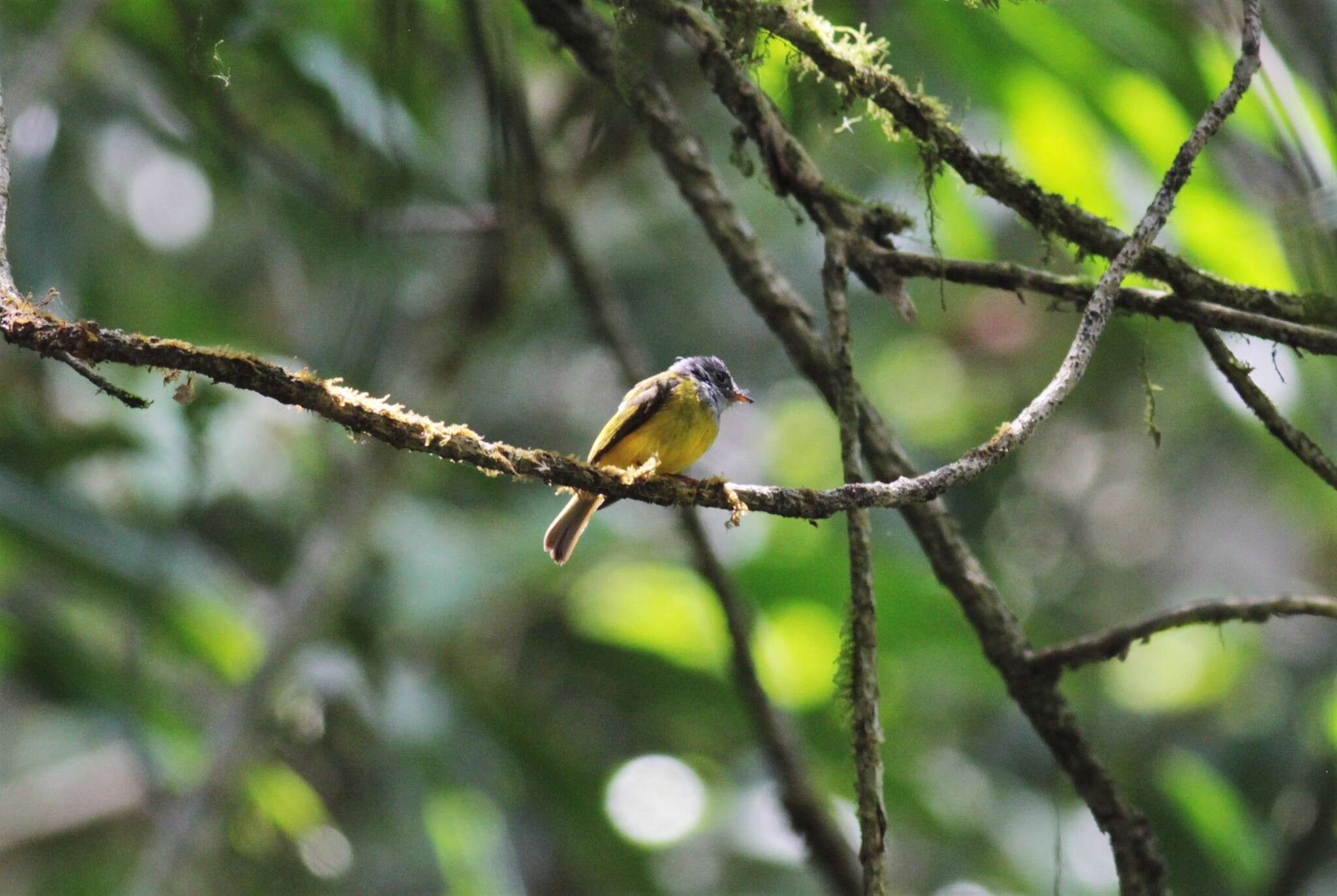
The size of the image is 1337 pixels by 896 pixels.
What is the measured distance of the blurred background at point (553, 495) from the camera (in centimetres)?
382

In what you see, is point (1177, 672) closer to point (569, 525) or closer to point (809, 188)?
point (569, 525)

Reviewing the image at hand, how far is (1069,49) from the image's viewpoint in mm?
3826

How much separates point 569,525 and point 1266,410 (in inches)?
94.6

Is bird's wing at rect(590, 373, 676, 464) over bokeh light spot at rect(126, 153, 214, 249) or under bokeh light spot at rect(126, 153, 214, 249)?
under

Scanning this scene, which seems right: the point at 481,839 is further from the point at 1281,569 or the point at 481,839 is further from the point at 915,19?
the point at 1281,569

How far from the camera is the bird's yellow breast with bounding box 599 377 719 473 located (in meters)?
3.87

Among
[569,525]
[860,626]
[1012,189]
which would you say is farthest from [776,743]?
[1012,189]

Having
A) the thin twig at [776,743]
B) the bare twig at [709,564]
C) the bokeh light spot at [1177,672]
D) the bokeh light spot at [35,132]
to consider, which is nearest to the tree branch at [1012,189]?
the bare twig at [709,564]

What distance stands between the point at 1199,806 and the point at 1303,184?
347 centimetres

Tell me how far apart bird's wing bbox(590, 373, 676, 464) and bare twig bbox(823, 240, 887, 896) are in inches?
52.7

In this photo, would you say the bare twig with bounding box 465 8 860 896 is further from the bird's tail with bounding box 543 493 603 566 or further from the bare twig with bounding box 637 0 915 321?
the bare twig with bounding box 637 0 915 321

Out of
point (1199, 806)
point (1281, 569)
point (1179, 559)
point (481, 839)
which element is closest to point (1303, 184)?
point (1199, 806)

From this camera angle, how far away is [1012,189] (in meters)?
2.49

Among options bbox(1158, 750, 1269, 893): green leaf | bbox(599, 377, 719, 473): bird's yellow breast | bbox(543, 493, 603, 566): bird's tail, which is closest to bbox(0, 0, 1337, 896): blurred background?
bbox(1158, 750, 1269, 893): green leaf
